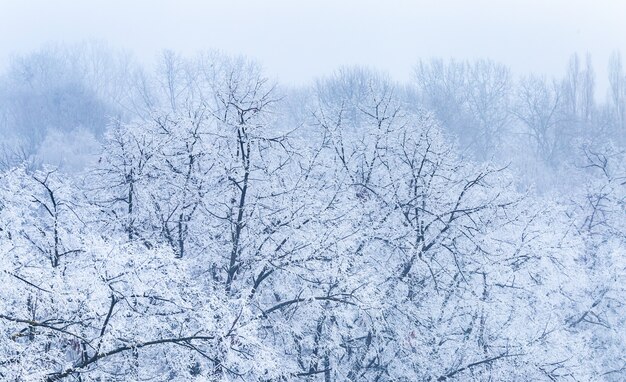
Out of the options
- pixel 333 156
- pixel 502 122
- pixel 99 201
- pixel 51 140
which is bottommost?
pixel 99 201

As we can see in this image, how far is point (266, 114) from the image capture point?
36.9 ft

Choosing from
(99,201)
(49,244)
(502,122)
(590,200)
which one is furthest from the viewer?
(502,122)

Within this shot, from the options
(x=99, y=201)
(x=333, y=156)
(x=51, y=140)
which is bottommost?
(x=99, y=201)

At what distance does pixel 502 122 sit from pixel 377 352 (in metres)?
47.3

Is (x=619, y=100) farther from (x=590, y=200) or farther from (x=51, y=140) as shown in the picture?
(x=51, y=140)

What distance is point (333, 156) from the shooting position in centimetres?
1339

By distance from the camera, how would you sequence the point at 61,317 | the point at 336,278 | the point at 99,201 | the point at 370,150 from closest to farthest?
the point at 61,317 < the point at 336,278 < the point at 99,201 < the point at 370,150

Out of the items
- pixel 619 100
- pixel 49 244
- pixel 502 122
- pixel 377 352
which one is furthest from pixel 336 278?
pixel 619 100

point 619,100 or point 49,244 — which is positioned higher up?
point 619,100

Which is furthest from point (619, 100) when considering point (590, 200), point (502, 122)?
point (590, 200)

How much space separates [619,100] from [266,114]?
5255cm

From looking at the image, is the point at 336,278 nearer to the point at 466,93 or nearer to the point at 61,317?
the point at 61,317

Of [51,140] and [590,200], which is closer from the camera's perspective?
[590,200]

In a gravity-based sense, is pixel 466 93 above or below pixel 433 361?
above
